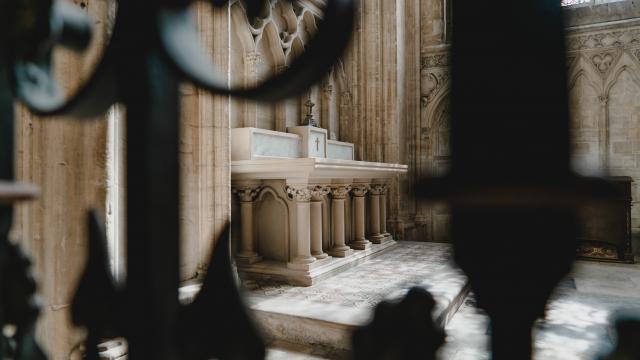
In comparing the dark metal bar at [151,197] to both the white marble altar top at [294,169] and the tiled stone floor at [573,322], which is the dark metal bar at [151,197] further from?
the white marble altar top at [294,169]

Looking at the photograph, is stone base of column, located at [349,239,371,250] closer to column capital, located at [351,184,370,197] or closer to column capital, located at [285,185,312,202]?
column capital, located at [351,184,370,197]

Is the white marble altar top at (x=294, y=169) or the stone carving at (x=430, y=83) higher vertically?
the stone carving at (x=430, y=83)

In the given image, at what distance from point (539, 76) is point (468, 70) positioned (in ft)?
0.15

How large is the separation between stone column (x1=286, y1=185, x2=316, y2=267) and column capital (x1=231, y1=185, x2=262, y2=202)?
1.65ft

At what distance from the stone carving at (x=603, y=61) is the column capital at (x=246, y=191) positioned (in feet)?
22.6

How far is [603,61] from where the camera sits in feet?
25.5

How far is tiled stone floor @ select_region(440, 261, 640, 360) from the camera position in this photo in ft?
9.44

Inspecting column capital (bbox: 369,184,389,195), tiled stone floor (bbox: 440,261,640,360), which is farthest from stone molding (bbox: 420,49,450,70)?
tiled stone floor (bbox: 440,261,640,360)

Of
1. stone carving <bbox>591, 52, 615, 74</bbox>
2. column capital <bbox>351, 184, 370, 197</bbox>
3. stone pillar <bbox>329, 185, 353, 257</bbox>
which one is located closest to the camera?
stone pillar <bbox>329, 185, 353, 257</bbox>

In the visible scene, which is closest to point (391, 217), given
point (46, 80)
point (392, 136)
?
point (392, 136)

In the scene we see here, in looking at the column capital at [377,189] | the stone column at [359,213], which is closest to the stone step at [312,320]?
the stone column at [359,213]

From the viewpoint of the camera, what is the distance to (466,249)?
30cm

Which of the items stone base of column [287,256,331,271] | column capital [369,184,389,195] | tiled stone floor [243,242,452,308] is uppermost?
column capital [369,184,389,195]

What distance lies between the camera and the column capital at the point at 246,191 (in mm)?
4707
